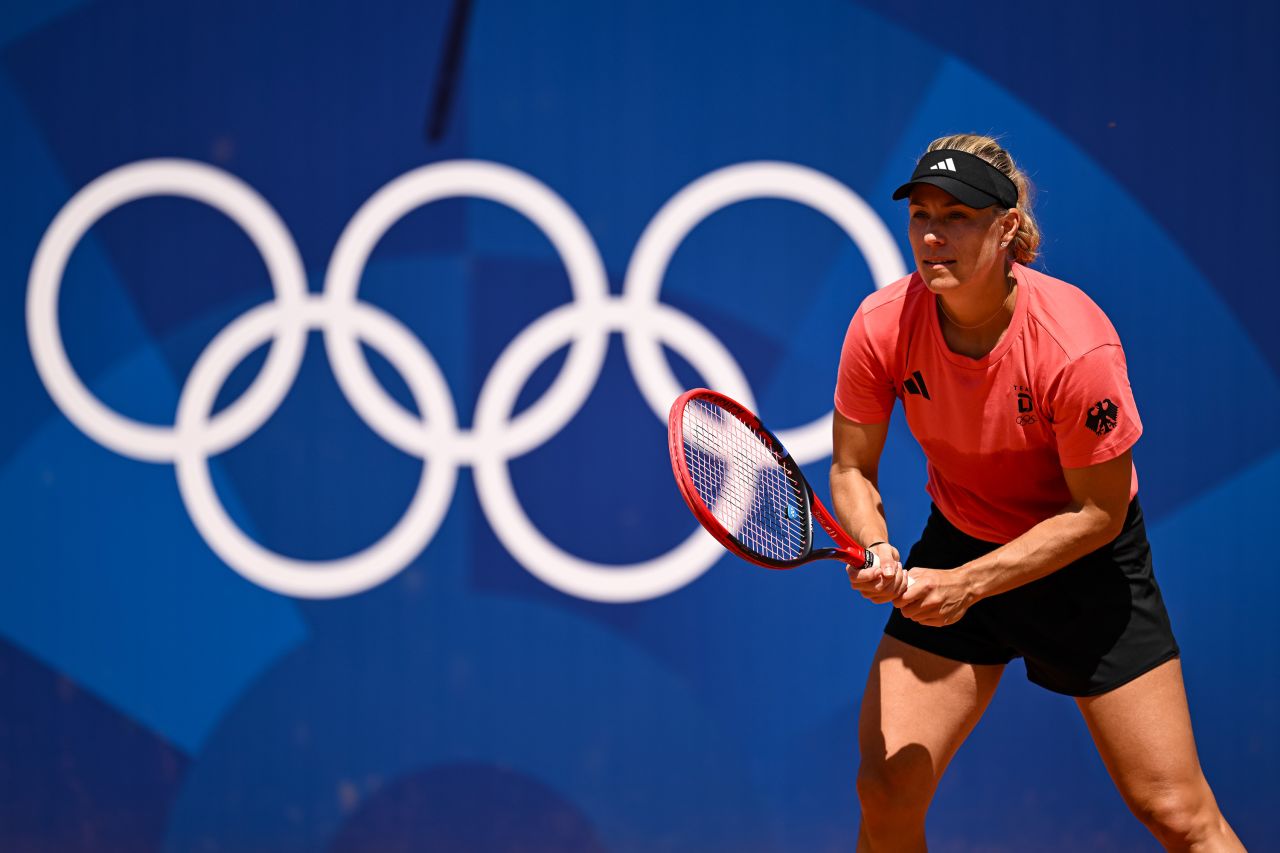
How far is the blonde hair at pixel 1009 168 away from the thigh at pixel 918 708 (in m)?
0.91

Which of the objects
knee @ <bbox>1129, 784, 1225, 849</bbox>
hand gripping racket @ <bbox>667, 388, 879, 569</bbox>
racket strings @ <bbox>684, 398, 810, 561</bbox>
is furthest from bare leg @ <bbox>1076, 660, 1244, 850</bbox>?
racket strings @ <bbox>684, 398, 810, 561</bbox>

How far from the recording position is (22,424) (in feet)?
12.3

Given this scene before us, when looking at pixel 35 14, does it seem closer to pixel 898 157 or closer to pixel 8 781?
pixel 8 781

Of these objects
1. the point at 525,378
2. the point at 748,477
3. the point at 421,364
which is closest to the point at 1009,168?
the point at 748,477

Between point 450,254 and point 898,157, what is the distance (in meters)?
1.36

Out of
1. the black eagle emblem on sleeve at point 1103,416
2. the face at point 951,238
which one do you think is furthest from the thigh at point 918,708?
the face at point 951,238

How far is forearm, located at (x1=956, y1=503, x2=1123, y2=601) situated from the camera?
2.51m

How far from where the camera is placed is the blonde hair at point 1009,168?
2.52 metres

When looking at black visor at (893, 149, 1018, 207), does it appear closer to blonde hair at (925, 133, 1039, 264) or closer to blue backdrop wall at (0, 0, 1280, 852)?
blonde hair at (925, 133, 1039, 264)

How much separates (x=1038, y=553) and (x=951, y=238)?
664 mm

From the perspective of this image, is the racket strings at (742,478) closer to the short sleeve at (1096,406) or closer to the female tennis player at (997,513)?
the female tennis player at (997,513)

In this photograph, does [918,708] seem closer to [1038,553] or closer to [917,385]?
[1038,553]

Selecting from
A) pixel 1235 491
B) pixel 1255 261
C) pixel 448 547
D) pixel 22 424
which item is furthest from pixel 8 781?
pixel 1255 261

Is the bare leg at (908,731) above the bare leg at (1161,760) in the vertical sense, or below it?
above
